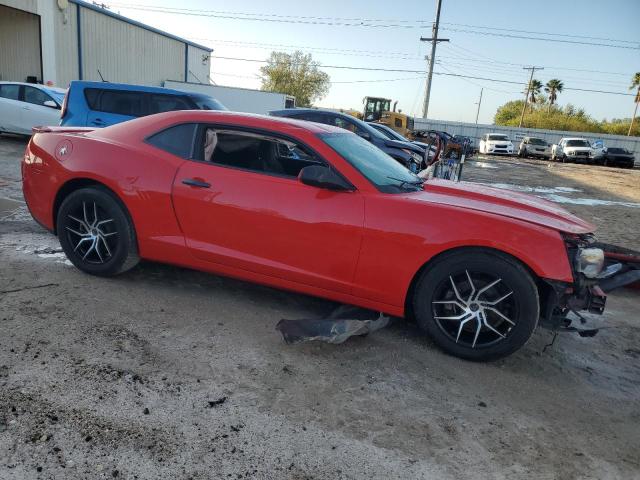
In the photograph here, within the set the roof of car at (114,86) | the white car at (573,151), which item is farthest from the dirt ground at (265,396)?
the white car at (573,151)

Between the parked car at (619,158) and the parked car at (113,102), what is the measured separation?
30535 mm

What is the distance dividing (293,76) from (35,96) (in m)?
49.6

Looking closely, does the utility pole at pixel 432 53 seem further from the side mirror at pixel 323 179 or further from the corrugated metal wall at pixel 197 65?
the side mirror at pixel 323 179

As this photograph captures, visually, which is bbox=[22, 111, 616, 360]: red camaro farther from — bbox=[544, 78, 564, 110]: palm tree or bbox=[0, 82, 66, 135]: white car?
bbox=[544, 78, 564, 110]: palm tree

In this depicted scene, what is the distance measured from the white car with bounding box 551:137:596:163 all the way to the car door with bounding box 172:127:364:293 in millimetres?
32266

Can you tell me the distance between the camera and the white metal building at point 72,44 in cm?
1856

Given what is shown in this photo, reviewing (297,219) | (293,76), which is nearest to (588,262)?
(297,219)

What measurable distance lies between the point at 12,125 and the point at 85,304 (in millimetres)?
11145

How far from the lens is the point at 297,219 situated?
3301 millimetres

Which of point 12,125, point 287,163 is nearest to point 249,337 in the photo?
point 287,163

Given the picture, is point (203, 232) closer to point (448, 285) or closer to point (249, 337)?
point (249, 337)

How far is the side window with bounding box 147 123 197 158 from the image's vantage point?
12.2ft

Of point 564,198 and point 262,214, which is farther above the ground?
point 262,214

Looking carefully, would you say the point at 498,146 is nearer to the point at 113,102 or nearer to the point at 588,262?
the point at 113,102
